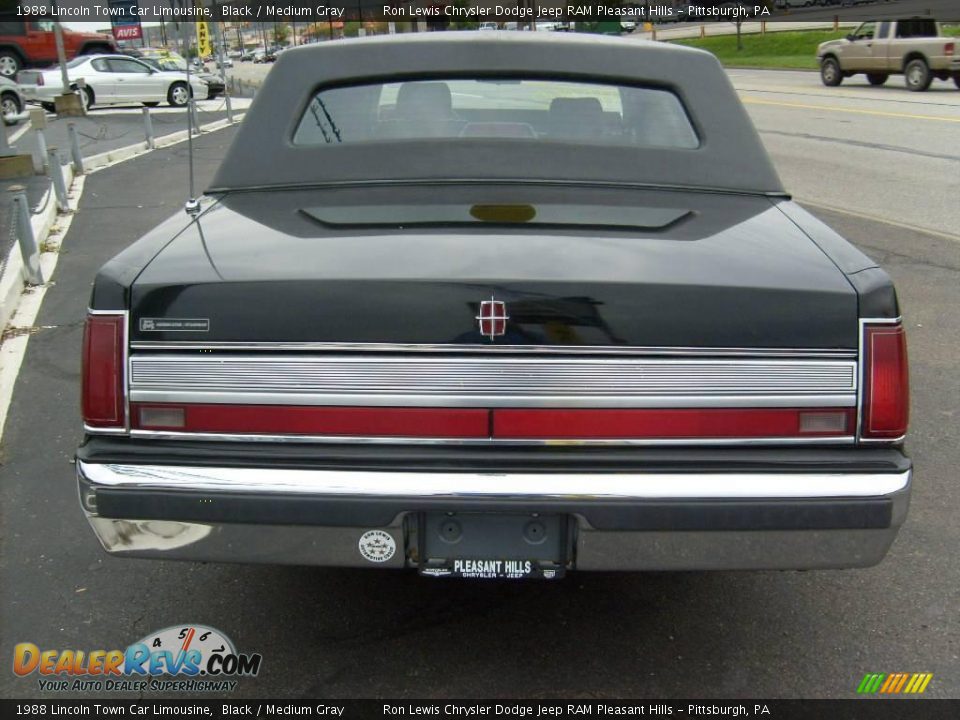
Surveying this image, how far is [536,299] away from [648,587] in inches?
57.2

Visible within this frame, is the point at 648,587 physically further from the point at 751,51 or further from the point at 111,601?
the point at 751,51

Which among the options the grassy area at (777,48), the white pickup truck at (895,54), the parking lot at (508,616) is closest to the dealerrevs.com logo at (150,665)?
the parking lot at (508,616)

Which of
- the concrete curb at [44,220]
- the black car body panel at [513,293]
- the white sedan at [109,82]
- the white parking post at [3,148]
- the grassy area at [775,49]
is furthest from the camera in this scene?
the grassy area at [775,49]

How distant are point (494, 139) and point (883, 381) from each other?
5.66 ft

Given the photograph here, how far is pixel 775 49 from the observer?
4803cm

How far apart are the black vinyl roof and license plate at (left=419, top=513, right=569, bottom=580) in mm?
1399

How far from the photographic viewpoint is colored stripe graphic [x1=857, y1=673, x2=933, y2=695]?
2912 millimetres

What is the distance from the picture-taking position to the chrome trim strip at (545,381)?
2.56m

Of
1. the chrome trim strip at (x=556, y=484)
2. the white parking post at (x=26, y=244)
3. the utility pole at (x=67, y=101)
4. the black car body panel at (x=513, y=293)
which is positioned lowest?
the utility pole at (x=67, y=101)

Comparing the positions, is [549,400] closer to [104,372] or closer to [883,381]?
[883,381]

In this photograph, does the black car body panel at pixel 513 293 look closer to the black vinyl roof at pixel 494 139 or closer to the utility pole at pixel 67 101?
the black vinyl roof at pixel 494 139

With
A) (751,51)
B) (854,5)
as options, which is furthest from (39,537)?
(854,5)

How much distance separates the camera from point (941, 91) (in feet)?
80.4

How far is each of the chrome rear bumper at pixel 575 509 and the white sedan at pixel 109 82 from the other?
26901mm
